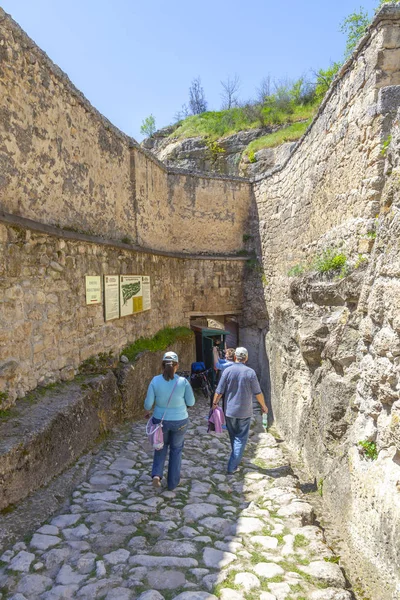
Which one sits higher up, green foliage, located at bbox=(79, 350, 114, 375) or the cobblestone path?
green foliage, located at bbox=(79, 350, 114, 375)

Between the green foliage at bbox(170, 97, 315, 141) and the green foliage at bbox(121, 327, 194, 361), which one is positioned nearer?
the green foliage at bbox(121, 327, 194, 361)

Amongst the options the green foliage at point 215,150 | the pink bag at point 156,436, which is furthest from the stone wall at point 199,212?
the green foliage at point 215,150

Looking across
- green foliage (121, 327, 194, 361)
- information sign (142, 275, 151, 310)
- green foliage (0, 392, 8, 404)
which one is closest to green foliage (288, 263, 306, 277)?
information sign (142, 275, 151, 310)

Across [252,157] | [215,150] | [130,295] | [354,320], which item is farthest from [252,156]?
[354,320]

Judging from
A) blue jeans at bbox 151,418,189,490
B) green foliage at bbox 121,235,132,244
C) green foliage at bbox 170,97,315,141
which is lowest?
blue jeans at bbox 151,418,189,490

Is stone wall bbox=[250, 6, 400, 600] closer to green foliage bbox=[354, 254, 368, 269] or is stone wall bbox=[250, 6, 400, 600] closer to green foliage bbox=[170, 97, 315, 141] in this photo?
green foliage bbox=[354, 254, 368, 269]

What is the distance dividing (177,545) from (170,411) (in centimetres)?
124

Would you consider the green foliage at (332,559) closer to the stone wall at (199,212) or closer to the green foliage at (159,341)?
the green foliage at (159,341)

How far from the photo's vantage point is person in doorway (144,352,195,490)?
4.11 m

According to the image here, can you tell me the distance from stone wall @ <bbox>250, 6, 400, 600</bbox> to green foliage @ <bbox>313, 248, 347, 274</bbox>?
0.14 meters

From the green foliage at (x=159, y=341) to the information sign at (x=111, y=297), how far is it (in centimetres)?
83

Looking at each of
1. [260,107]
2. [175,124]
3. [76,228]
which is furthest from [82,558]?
[175,124]

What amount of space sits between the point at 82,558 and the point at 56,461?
1.22 m

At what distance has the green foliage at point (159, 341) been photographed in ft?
23.2
